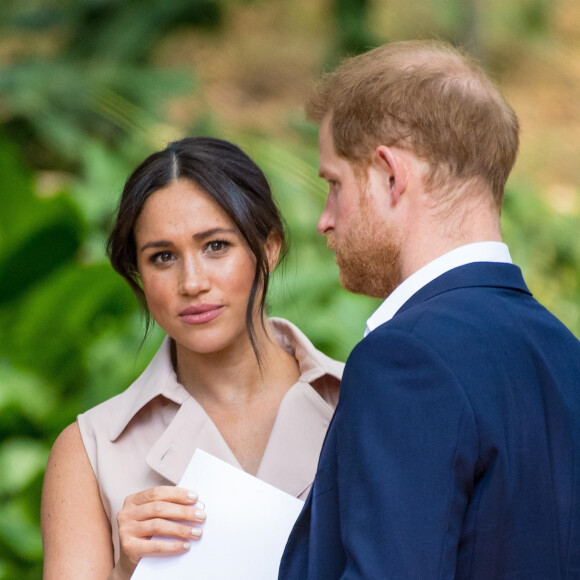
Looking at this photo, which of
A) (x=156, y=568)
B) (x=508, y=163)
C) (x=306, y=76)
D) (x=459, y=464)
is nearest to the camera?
(x=459, y=464)

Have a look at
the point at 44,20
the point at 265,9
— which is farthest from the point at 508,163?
the point at 265,9

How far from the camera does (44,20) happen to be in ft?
28.3

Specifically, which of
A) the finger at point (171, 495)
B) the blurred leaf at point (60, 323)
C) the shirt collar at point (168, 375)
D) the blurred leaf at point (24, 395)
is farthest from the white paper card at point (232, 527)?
the blurred leaf at point (60, 323)

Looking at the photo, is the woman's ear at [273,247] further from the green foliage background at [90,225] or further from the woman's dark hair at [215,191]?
the green foliage background at [90,225]

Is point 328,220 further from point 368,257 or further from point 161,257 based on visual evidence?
point 161,257

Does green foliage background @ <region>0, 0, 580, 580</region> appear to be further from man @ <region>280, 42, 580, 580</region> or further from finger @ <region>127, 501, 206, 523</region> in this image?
→ man @ <region>280, 42, 580, 580</region>

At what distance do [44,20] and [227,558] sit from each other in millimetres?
7805

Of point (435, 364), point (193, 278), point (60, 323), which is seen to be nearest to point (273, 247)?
point (193, 278)

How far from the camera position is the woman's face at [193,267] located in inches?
78.9

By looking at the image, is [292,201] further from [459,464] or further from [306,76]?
[306,76]

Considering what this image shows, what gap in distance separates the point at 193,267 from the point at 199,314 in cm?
10

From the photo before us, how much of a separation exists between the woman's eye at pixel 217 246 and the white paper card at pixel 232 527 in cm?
49

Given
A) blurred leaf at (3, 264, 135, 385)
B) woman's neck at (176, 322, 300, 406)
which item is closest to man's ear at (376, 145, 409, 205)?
woman's neck at (176, 322, 300, 406)

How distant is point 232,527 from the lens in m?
1.75
